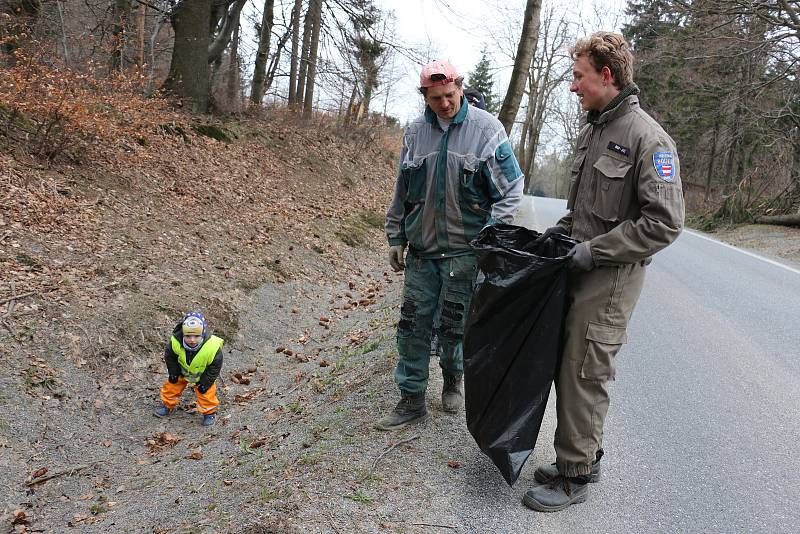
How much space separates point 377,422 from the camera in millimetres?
3951

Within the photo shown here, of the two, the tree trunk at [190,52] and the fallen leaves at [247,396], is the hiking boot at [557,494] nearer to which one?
the fallen leaves at [247,396]

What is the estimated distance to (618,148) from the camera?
2.90m

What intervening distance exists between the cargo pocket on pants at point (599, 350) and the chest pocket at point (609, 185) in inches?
21.3

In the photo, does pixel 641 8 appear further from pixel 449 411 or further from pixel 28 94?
pixel 449 411

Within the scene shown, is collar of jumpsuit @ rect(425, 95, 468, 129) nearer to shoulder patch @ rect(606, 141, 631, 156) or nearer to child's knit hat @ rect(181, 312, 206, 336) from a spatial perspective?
shoulder patch @ rect(606, 141, 631, 156)

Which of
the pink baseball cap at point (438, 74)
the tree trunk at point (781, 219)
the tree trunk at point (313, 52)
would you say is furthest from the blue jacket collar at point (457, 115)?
the tree trunk at point (781, 219)

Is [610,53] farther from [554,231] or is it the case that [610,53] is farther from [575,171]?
[554,231]

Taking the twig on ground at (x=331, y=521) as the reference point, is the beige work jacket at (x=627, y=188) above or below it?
above

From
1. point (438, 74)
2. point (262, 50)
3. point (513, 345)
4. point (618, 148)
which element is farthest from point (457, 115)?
point (262, 50)

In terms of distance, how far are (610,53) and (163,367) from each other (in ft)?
18.0

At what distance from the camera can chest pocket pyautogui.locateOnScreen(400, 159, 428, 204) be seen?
12.3 feet

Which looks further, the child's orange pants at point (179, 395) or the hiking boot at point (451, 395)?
the child's orange pants at point (179, 395)

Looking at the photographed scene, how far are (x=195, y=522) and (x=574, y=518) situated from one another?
6.97ft

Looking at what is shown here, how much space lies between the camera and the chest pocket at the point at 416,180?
3748 mm
